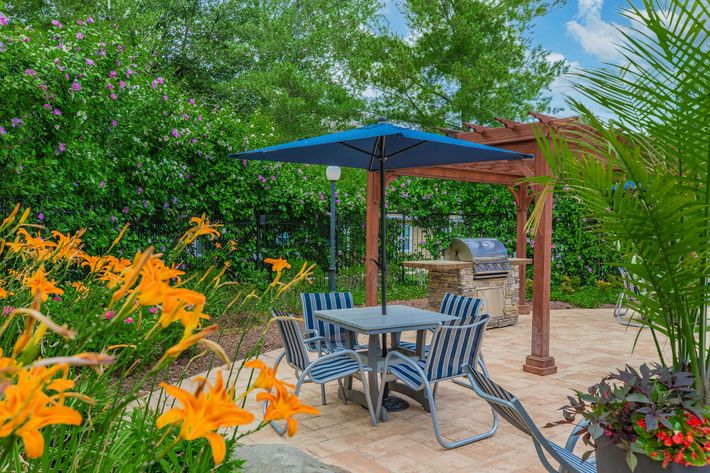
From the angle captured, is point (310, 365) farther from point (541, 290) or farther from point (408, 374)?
point (541, 290)

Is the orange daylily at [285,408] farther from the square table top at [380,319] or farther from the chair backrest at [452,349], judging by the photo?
the square table top at [380,319]

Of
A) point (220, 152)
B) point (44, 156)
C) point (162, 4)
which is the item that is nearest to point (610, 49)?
point (44, 156)

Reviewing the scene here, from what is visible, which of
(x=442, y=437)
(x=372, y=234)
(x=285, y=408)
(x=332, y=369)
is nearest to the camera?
(x=285, y=408)

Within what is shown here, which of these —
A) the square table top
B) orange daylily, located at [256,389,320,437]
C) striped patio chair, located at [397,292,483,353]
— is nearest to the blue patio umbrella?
the square table top

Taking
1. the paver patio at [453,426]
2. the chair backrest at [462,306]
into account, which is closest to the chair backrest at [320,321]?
the paver patio at [453,426]

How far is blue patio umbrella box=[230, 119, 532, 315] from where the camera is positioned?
15.8 ft

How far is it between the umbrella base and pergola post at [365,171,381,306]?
2.76m

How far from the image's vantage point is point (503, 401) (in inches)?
93.7

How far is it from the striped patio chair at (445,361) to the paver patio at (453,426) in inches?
4.6

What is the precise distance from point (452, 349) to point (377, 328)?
1.96 feet

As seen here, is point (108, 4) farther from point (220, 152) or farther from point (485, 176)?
point (485, 176)

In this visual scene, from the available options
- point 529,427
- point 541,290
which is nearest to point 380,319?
point 541,290

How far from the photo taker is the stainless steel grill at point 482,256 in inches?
328

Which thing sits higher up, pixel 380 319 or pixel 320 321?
pixel 380 319
